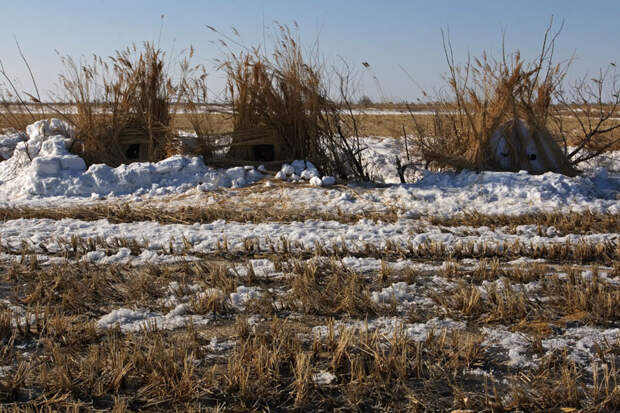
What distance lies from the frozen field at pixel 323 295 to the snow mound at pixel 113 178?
23 centimetres

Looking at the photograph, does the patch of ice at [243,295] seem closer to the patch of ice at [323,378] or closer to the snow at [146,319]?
the snow at [146,319]

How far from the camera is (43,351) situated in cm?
306

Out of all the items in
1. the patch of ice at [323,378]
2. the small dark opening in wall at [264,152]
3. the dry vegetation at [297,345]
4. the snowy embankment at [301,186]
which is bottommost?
the patch of ice at [323,378]

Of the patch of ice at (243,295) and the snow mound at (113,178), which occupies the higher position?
the snow mound at (113,178)

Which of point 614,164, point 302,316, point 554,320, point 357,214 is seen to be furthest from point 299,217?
point 614,164

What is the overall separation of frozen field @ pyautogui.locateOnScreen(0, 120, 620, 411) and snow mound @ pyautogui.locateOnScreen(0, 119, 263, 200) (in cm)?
23

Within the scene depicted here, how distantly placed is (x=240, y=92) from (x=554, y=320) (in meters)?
5.48

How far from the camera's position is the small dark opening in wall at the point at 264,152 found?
8.28m

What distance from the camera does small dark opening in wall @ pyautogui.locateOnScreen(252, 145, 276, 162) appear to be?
8281 mm

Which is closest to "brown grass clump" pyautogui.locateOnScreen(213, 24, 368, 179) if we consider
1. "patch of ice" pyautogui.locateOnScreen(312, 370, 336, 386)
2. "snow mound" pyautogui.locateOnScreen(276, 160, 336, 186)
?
"snow mound" pyautogui.locateOnScreen(276, 160, 336, 186)

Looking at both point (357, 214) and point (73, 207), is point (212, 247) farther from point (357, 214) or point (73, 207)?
point (73, 207)

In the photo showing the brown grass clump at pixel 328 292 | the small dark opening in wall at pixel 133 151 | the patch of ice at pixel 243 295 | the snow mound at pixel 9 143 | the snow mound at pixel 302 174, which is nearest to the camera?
the brown grass clump at pixel 328 292

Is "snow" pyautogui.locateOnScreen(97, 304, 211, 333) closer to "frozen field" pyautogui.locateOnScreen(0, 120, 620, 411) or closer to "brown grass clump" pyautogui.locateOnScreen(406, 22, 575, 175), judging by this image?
"frozen field" pyautogui.locateOnScreen(0, 120, 620, 411)

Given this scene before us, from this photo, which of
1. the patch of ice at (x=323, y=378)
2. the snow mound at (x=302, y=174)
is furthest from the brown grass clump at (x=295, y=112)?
the patch of ice at (x=323, y=378)
